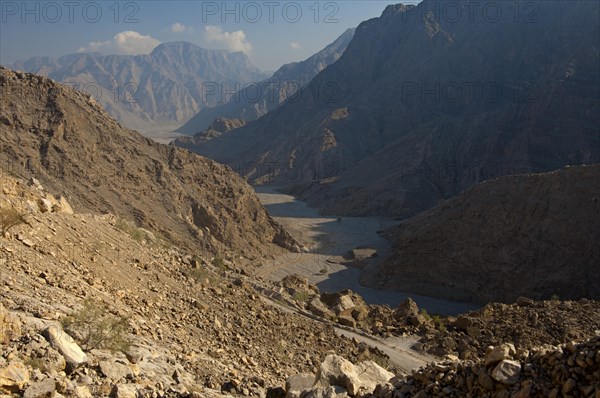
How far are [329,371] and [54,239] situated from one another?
18.5 feet

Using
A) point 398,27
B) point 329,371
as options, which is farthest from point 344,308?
point 398,27

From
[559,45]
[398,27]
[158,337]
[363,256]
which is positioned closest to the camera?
[158,337]

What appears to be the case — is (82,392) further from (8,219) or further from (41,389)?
(8,219)

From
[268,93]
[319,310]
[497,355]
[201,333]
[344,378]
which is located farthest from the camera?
[268,93]

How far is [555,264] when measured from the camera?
23266 millimetres

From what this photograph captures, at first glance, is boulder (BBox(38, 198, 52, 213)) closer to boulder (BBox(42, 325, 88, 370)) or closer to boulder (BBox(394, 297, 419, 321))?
boulder (BBox(42, 325, 88, 370))

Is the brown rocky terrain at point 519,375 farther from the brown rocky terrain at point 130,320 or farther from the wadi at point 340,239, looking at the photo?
the brown rocky terrain at point 130,320

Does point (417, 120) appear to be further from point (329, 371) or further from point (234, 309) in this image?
point (329, 371)

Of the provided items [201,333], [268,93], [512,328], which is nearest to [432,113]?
[512,328]

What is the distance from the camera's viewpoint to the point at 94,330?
6438mm

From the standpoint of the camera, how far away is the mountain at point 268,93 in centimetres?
12503

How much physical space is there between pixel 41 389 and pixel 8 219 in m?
4.72

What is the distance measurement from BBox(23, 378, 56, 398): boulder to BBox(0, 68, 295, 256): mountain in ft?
59.1

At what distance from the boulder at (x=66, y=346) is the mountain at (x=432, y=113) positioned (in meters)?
40.7
